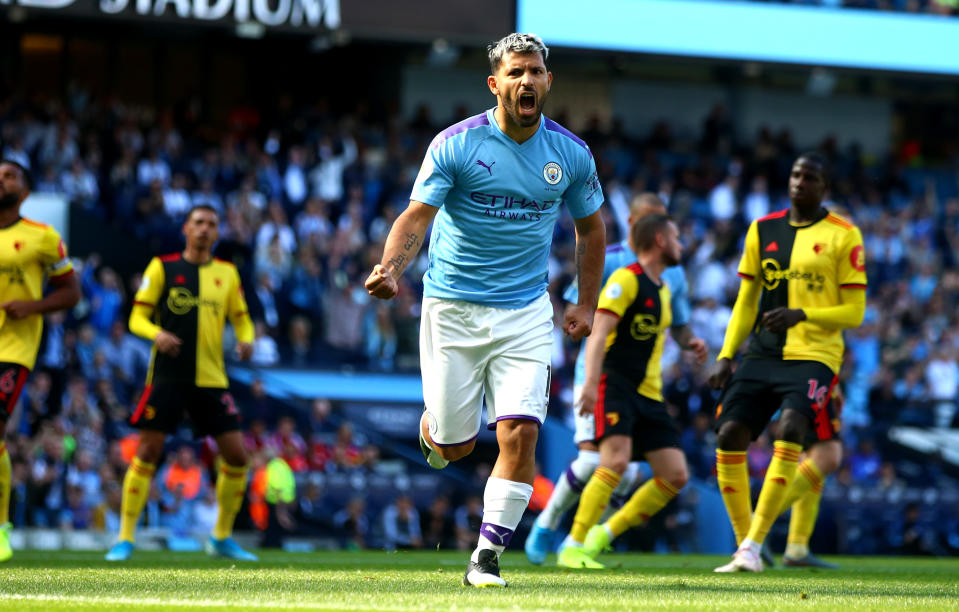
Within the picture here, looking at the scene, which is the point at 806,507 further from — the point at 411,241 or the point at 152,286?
the point at 152,286

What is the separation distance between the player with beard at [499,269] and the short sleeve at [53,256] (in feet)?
12.5

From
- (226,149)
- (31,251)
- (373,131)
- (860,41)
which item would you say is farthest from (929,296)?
(31,251)

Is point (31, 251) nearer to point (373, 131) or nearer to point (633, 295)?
point (633, 295)

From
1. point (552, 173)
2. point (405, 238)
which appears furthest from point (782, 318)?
point (405, 238)

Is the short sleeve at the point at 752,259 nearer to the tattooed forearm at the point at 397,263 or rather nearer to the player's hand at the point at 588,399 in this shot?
the player's hand at the point at 588,399

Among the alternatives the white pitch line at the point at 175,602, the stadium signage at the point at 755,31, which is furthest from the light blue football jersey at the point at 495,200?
the stadium signage at the point at 755,31

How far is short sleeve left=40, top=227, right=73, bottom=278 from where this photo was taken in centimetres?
959

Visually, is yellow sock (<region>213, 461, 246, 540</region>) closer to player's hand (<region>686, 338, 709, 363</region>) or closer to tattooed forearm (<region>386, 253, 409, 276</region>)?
player's hand (<region>686, 338, 709, 363</region>)

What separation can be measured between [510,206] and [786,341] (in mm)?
2759

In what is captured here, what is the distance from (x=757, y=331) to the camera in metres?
8.97

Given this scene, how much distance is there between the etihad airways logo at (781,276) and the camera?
874 centimetres

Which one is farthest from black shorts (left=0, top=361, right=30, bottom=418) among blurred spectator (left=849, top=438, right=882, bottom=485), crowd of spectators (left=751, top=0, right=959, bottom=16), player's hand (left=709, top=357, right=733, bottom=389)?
crowd of spectators (left=751, top=0, right=959, bottom=16)

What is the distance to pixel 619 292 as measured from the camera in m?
9.38

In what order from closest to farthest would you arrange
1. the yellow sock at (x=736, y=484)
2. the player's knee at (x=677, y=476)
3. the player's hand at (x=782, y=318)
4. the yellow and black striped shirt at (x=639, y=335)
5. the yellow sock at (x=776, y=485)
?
the player's hand at (x=782, y=318), the yellow sock at (x=776, y=485), the yellow sock at (x=736, y=484), the player's knee at (x=677, y=476), the yellow and black striped shirt at (x=639, y=335)
